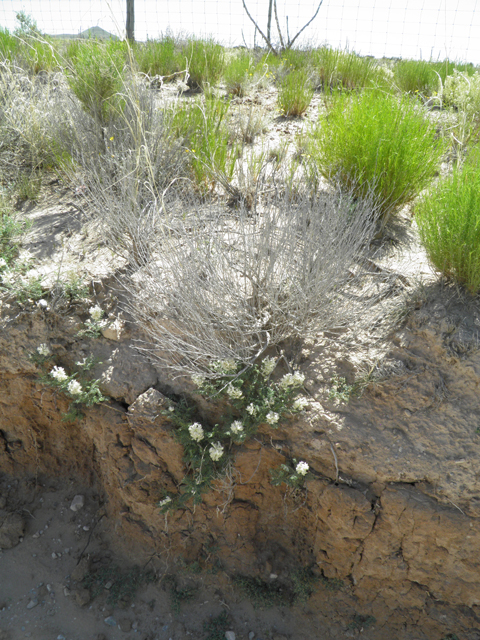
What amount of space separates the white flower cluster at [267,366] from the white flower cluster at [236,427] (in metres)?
0.30

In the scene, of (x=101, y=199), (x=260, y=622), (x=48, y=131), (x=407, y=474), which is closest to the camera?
(x=407, y=474)

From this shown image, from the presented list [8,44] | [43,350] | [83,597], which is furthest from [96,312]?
[8,44]

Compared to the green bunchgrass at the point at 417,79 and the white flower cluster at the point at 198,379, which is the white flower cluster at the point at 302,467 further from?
the green bunchgrass at the point at 417,79

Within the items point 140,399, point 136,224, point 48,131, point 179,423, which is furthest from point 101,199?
point 179,423

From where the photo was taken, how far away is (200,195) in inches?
130

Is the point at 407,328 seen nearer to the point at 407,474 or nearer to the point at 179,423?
the point at 407,474

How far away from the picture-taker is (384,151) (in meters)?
2.74

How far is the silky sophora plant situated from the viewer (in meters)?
2.32

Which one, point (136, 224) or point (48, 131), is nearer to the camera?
point (136, 224)

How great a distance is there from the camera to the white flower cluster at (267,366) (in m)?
2.38

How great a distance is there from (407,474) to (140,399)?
1496 mm

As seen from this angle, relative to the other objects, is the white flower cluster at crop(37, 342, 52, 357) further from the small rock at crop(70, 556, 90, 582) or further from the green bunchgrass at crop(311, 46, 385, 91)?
the green bunchgrass at crop(311, 46, 385, 91)

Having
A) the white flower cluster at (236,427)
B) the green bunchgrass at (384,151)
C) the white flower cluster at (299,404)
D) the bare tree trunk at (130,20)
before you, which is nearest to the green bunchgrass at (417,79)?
the green bunchgrass at (384,151)

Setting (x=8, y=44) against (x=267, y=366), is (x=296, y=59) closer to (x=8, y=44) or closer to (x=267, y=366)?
(x=8, y=44)
